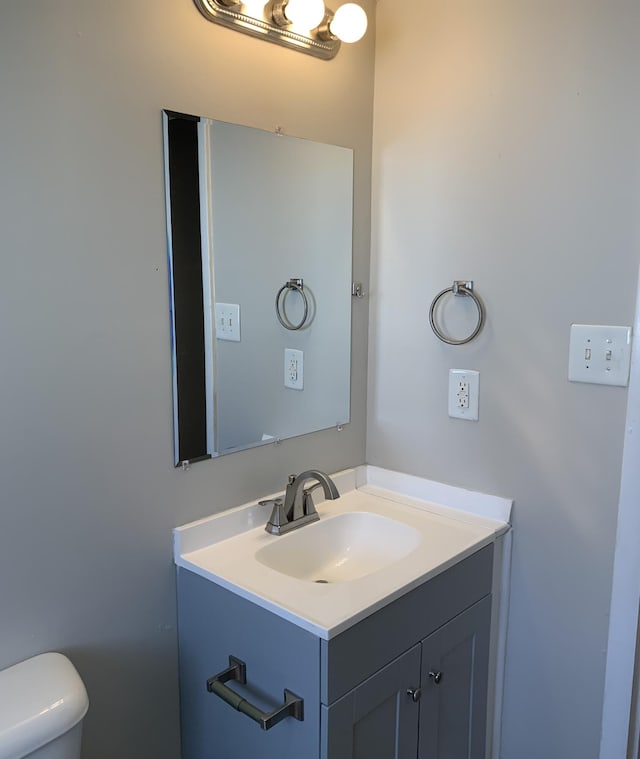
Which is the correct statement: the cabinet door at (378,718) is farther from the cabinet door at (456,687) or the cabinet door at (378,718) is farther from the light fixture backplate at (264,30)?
the light fixture backplate at (264,30)

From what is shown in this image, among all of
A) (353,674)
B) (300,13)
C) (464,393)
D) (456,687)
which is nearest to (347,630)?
(353,674)

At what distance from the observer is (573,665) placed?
4.78 feet

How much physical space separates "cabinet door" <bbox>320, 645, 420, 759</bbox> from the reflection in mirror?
0.58 meters

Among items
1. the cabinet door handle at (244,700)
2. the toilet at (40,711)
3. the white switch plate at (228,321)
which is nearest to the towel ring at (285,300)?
the white switch plate at (228,321)

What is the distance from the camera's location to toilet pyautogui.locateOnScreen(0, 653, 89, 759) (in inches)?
38.7

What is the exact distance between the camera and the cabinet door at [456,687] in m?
1.37

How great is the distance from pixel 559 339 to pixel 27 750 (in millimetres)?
1273

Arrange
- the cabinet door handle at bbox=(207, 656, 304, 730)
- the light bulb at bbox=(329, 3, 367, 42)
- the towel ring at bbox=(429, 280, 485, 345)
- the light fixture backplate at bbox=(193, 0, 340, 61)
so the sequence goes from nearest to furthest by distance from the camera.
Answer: the cabinet door handle at bbox=(207, 656, 304, 730) < the light fixture backplate at bbox=(193, 0, 340, 61) < the light bulb at bbox=(329, 3, 367, 42) < the towel ring at bbox=(429, 280, 485, 345)

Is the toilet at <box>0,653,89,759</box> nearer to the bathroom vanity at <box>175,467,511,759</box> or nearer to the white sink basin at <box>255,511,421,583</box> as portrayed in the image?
the bathroom vanity at <box>175,467,511,759</box>

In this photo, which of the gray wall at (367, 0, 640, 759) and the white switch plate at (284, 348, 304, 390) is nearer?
the gray wall at (367, 0, 640, 759)

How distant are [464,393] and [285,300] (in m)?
0.51

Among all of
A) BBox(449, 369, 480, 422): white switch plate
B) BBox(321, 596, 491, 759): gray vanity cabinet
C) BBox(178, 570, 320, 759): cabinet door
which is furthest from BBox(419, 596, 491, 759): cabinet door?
BBox(449, 369, 480, 422): white switch plate

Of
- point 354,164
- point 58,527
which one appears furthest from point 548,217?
point 58,527

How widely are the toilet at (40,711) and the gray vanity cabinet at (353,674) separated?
11.9 inches
